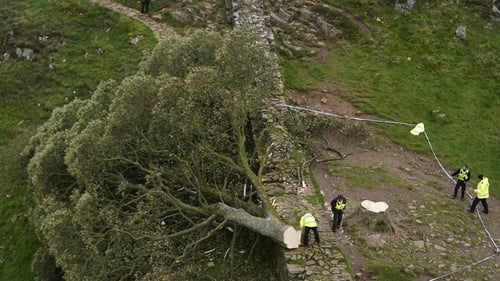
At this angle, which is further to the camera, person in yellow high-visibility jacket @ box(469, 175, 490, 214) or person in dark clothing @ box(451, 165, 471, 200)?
person in dark clothing @ box(451, 165, 471, 200)

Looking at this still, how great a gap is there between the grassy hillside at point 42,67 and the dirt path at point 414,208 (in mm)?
14377

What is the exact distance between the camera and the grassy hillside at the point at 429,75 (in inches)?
1102

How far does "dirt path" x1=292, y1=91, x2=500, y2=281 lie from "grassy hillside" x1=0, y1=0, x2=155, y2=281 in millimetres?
14377

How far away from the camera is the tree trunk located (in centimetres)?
1695

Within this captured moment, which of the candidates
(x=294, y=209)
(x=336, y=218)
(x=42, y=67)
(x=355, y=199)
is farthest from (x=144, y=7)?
(x=336, y=218)

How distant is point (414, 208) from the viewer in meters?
23.0

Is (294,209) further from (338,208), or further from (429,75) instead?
(429,75)

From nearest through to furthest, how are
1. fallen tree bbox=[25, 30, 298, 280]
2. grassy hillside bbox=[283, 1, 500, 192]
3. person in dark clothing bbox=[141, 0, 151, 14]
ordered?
1. fallen tree bbox=[25, 30, 298, 280]
2. grassy hillside bbox=[283, 1, 500, 192]
3. person in dark clothing bbox=[141, 0, 151, 14]

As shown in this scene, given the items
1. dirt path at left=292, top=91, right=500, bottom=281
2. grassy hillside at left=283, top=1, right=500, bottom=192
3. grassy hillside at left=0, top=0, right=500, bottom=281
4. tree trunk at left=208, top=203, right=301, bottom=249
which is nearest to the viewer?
tree trunk at left=208, top=203, right=301, bottom=249

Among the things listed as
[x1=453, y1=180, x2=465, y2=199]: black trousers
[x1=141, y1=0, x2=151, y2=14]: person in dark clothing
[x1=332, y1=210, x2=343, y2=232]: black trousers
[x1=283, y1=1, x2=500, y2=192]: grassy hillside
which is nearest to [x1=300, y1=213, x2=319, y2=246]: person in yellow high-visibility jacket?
[x1=332, y1=210, x2=343, y2=232]: black trousers

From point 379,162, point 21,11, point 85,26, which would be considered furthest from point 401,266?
point 21,11

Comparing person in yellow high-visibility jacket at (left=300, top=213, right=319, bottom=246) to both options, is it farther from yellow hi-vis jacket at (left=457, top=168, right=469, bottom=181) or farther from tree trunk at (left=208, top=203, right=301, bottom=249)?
yellow hi-vis jacket at (left=457, top=168, right=469, bottom=181)

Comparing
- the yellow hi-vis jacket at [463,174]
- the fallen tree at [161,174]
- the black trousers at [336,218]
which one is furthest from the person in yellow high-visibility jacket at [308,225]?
the yellow hi-vis jacket at [463,174]

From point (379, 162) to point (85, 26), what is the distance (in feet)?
81.4
